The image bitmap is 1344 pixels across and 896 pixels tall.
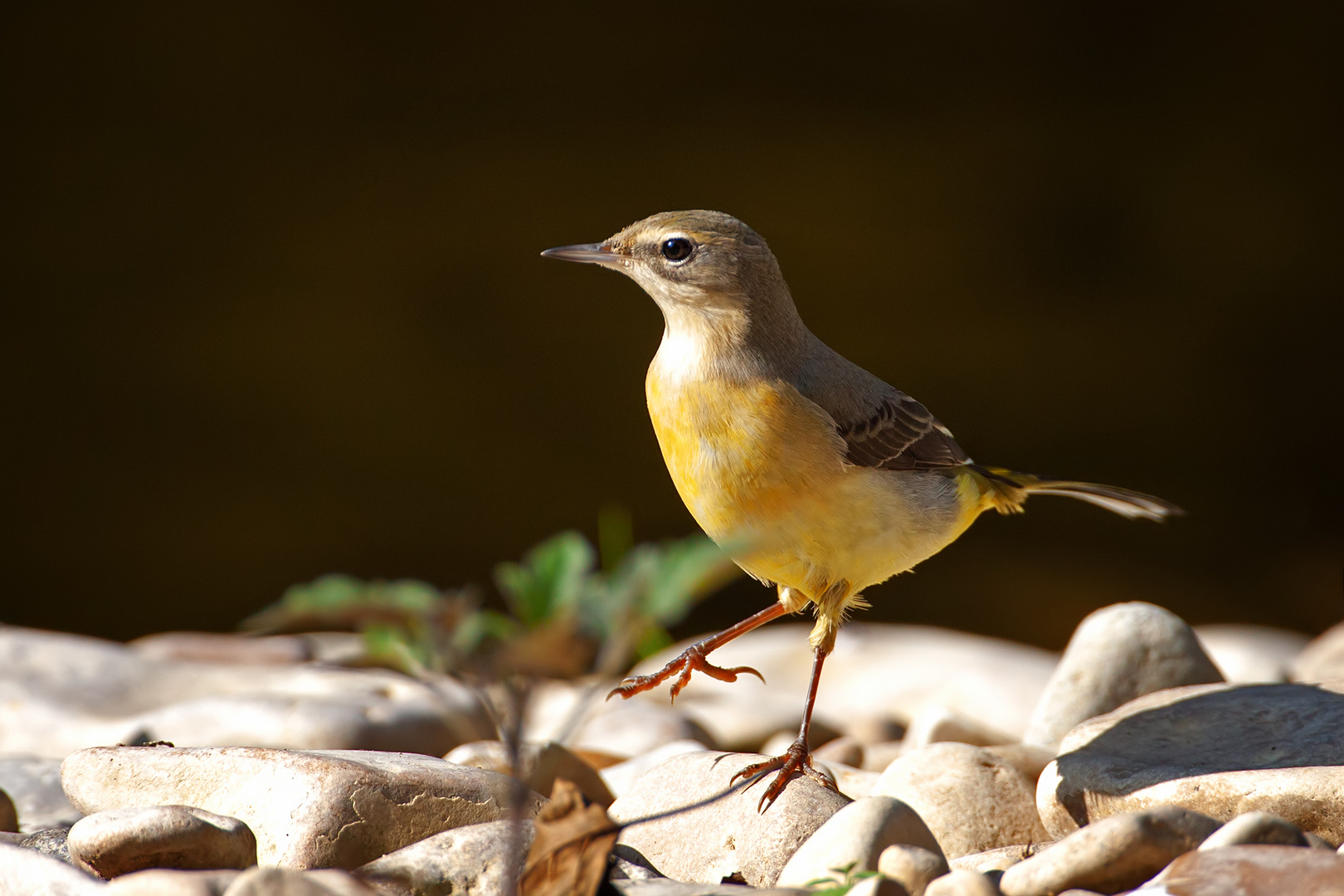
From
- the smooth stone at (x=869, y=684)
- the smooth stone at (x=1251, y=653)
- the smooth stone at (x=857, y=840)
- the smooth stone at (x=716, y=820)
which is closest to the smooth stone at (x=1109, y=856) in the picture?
the smooth stone at (x=857, y=840)

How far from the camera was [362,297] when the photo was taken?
10.9 meters

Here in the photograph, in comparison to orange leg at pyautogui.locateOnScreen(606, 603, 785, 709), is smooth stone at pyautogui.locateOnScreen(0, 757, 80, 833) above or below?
below

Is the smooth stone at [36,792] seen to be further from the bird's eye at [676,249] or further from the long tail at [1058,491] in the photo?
the long tail at [1058,491]

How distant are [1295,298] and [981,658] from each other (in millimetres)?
7029

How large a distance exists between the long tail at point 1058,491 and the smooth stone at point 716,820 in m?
1.74

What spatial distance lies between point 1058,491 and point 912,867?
2.66 m

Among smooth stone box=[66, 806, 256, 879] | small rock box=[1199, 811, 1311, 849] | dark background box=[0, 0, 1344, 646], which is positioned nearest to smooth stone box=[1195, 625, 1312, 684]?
small rock box=[1199, 811, 1311, 849]

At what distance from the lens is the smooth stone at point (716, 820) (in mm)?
3408

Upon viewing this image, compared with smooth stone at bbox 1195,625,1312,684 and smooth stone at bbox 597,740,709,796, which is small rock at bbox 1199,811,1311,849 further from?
smooth stone at bbox 1195,625,1312,684

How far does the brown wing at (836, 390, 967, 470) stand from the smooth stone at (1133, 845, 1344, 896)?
72.1 inches

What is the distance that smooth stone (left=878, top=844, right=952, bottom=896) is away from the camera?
2795 mm

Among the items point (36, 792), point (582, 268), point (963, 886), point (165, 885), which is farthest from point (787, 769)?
point (582, 268)

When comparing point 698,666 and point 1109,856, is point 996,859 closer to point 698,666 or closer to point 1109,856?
point 1109,856

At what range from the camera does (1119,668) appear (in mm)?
4668
